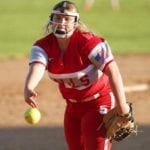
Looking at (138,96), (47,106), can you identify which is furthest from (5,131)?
(138,96)

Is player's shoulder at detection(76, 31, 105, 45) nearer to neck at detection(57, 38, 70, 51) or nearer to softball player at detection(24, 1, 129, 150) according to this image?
softball player at detection(24, 1, 129, 150)

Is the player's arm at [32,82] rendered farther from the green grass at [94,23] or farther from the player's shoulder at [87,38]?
the green grass at [94,23]

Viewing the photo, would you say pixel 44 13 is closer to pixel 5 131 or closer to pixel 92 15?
pixel 92 15

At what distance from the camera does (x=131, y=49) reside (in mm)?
16562

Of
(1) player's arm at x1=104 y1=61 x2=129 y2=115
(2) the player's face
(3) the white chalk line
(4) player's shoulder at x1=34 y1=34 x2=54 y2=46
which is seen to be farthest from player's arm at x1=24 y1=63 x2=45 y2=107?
(3) the white chalk line

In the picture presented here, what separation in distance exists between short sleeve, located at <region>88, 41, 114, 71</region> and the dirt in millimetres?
2940

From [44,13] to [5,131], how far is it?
13180 millimetres

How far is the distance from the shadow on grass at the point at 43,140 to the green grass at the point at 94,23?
556 centimetres

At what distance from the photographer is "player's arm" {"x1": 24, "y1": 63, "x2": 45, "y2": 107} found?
564cm

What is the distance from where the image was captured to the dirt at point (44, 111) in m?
8.77

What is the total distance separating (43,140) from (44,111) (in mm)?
1712

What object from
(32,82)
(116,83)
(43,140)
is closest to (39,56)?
(32,82)

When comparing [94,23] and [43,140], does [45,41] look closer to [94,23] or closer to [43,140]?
[43,140]

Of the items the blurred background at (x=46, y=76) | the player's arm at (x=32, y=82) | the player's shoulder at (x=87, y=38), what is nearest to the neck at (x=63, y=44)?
the player's shoulder at (x=87, y=38)
